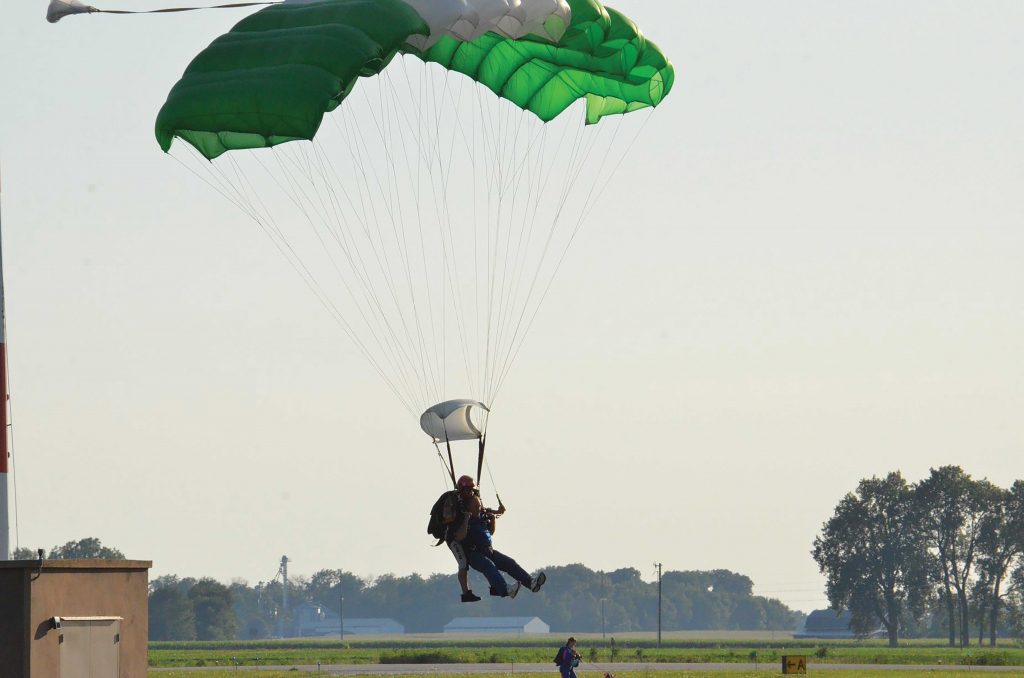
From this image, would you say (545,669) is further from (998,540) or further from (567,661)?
(998,540)

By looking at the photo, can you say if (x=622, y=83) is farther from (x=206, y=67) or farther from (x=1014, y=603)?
(x=1014, y=603)

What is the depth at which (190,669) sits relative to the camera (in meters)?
56.1

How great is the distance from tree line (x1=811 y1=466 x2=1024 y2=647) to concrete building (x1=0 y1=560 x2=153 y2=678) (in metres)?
95.1

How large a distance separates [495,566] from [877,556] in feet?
314

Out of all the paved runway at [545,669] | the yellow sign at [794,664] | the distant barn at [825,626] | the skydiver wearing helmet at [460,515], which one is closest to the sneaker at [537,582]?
the skydiver wearing helmet at [460,515]

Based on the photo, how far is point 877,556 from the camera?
111m

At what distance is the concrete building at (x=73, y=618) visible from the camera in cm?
1916

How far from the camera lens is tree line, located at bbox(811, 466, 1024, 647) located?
109688 millimetres

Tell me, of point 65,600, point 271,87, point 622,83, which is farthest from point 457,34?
point 65,600

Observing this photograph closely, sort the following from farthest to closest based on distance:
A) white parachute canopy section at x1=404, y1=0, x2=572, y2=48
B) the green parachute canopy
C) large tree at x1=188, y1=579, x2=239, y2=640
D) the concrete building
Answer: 1. large tree at x1=188, y1=579, x2=239, y2=640
2. white parachute canopy section at x1=404, y1=0, x2=572, y2=48
3. the green parachute canopy
4. the concrete building

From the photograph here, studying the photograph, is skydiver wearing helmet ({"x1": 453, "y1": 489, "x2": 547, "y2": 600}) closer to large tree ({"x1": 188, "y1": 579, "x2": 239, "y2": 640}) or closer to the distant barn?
large tree ({"x1": 188, "y1": 579, "x2": 239, "y2": 640})

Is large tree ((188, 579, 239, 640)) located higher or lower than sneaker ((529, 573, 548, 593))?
lower

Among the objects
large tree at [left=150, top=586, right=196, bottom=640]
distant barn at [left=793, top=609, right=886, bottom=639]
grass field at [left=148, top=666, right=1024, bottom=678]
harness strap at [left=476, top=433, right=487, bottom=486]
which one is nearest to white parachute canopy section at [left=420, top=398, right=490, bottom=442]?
harness strap at [left=476, top=433, right=487, bottom=486]

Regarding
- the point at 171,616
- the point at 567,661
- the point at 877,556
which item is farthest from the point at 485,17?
the point at 171,616
